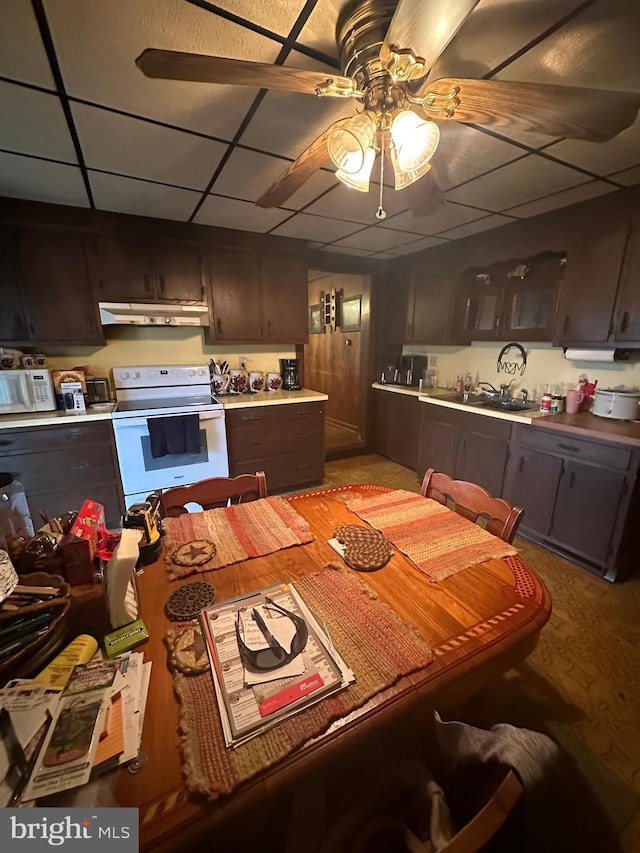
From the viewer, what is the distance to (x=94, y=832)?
0.49 metres

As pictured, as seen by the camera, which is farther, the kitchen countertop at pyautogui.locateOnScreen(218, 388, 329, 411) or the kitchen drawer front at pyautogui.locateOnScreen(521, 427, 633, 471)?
the kitchen countertop at pyautogui.locateOnScreen(218, 388, 329, 411)

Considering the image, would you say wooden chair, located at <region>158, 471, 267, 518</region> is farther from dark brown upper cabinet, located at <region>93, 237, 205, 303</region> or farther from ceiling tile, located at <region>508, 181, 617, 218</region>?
ceiling tile, located at <region>508, 181, 617, 218</region>

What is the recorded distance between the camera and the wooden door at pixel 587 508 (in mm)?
2053

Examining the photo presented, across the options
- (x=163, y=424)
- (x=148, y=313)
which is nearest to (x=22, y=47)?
(x=148, y=313)

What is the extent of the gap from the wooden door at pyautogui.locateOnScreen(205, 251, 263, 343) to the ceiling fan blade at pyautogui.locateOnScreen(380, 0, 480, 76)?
7.99 feet

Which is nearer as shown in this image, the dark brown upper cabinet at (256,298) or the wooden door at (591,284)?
the wooden door at (591,284)

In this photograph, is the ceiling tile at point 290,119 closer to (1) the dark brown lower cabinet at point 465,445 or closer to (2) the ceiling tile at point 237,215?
(2) the ceiling tile at point 237,215

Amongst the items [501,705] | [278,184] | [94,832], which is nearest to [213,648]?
[94,832]

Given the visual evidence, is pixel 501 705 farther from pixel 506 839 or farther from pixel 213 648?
pixel 213 648

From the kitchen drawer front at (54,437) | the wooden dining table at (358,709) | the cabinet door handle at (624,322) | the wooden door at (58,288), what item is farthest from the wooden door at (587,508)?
the wooden door at (58,288)

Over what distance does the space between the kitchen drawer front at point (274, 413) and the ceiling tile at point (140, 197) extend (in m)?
1.53

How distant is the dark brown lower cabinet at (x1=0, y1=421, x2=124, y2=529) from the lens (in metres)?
2.31

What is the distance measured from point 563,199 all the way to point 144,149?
255 cm

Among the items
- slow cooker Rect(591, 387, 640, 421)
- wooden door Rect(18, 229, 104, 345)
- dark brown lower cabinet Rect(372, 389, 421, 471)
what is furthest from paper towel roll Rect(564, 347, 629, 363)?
wooden door Rect(18, 229, 104, 345)
